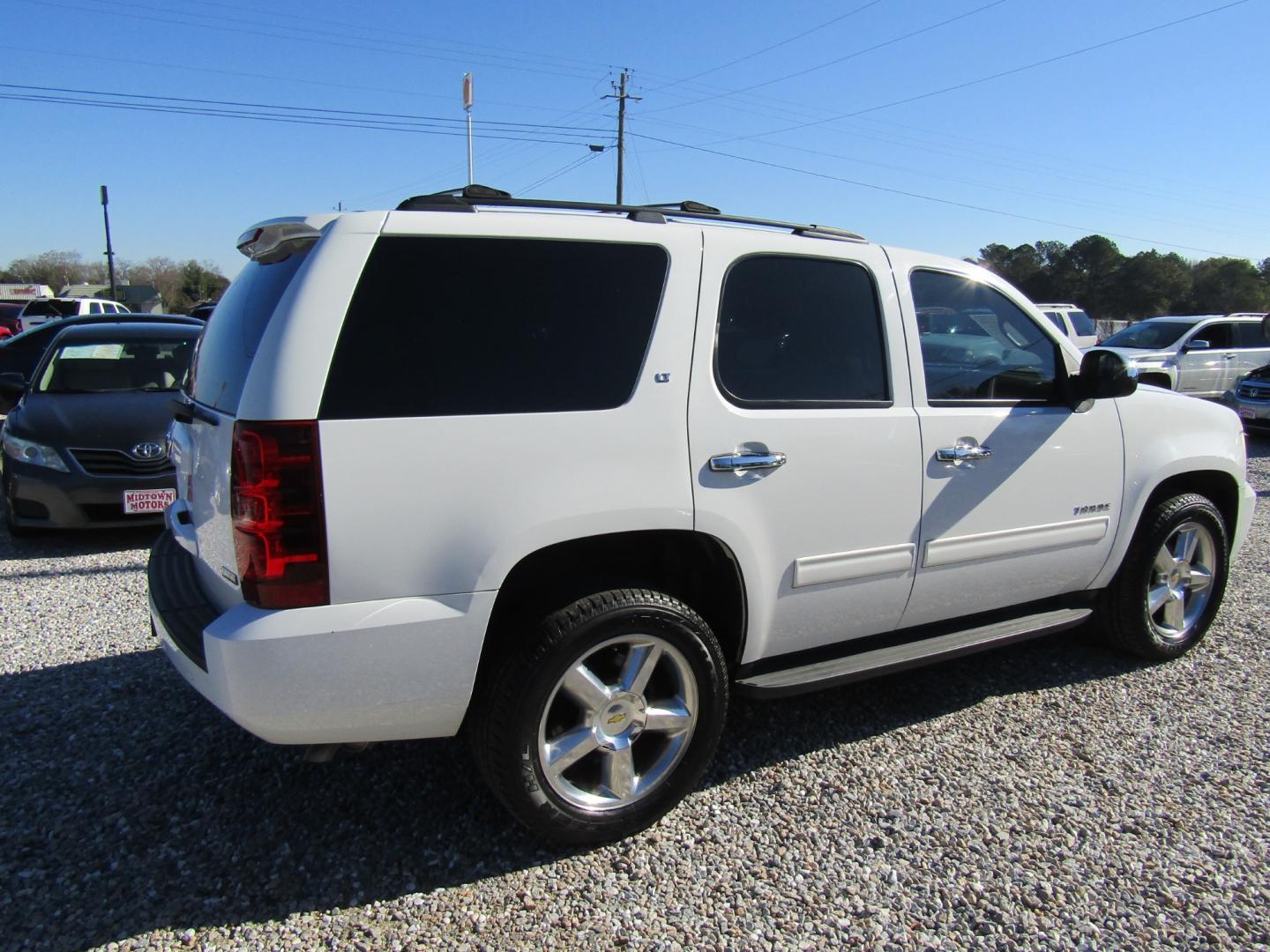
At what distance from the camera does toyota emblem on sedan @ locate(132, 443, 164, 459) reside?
228 inches

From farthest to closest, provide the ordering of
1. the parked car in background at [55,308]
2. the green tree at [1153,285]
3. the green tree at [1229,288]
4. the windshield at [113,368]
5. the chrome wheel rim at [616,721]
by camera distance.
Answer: the green tree at [1153,285]
the green tree at [1229,288]
the parked car in background at [55,308]
the windshield at [113,368]
the chrome wheel rim at [616,721]

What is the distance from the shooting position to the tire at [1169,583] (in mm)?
3863

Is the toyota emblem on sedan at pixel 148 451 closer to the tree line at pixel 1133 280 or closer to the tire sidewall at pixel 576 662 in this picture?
the tire sidewall at pixel 576 662

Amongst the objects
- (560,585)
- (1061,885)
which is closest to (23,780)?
(560,585)

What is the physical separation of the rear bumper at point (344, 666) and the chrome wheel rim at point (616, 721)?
1.08ft

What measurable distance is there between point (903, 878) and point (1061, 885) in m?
0.46

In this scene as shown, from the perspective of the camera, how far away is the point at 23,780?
2.91m

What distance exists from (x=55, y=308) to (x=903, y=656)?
73.6 feet

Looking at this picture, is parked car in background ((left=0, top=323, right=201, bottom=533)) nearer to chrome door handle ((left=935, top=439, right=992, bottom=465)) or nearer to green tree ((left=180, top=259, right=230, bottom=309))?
chrome door handle ((left=935, top=439, right=992, bottom=465))

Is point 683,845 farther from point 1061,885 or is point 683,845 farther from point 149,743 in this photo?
point 149,743

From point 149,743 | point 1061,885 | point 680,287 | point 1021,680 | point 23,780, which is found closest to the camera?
point 1061,885

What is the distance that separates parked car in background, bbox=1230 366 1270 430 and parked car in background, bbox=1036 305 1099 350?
11.9 ft

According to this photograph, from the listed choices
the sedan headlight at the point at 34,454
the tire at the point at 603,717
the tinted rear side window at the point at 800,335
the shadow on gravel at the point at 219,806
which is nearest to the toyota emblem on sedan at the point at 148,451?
the sedan headlight at the point at 34,454

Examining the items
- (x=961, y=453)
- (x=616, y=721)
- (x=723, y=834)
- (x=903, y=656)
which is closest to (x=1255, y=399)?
(x=961, y=453)
